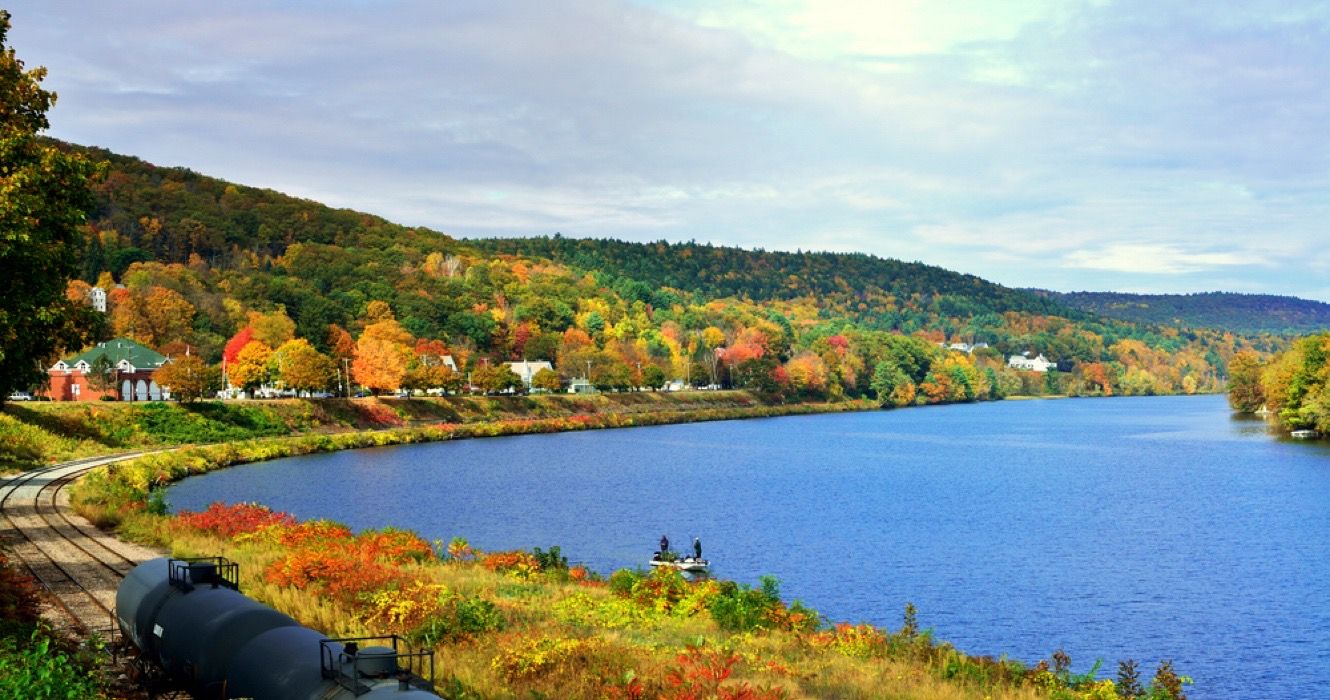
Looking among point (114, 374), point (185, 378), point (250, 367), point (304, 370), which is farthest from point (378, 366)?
point (185, 378)

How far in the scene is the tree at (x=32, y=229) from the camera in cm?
2908

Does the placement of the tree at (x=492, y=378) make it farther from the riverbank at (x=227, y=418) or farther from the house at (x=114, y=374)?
the house at (x=114, y=374)

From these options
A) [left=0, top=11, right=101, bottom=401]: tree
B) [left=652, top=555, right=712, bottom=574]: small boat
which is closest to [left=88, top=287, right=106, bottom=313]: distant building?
[left=652, top=555, right=712, bottom=574]: small boat

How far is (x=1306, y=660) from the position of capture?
3497cm

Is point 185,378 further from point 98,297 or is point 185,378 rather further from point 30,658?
point 30,658

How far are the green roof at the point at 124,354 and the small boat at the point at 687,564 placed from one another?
9726 centimetres

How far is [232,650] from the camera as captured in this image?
16672 millimetres

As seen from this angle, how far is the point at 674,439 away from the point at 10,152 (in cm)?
10699

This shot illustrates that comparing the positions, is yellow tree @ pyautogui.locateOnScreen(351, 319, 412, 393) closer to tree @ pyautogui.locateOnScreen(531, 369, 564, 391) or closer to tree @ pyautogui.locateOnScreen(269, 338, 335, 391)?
tree @ pyautogui.locateOnScreen(269, 338, 335, 391)

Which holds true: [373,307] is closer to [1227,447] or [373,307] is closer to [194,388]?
[194,388]

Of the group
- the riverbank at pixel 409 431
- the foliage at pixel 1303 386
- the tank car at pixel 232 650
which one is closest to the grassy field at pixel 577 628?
the tank car at pixel 232 650

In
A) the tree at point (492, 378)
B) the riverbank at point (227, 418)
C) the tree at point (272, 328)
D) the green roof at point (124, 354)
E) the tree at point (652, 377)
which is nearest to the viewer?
the riverbank at point (227, 418)

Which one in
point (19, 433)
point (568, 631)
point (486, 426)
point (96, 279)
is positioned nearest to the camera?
point (568, 631)

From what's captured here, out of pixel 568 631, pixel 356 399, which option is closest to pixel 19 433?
pixel 356 399
